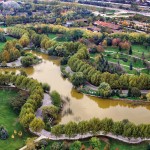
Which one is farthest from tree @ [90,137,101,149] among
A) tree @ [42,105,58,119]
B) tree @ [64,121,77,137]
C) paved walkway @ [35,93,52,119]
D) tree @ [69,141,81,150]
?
paved walkway @ [35,93,52,119]

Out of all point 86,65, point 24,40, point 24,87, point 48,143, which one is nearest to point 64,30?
point 24,40

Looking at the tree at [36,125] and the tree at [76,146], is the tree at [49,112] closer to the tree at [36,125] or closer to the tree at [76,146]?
the tree at [36,125]

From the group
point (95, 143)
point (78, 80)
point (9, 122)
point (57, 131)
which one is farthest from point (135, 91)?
point (9, 122)

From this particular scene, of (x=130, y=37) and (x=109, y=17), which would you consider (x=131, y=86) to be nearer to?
(x=130, y=37)

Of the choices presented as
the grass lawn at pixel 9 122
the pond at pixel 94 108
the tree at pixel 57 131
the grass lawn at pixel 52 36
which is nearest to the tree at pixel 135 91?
the pond at pixel 94 108

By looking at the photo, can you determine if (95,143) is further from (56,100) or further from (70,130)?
(56,100)

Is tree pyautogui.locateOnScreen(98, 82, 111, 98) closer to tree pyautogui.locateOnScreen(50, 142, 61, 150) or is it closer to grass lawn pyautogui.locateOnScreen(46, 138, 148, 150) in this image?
grass lawn pyautogui.locateOnScreen(46, 138, 148, 150)

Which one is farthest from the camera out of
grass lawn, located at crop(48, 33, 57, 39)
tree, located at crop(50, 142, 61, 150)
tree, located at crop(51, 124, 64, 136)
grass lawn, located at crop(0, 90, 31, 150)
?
grass lawn, located at crop(48, 33, 57, 39)
